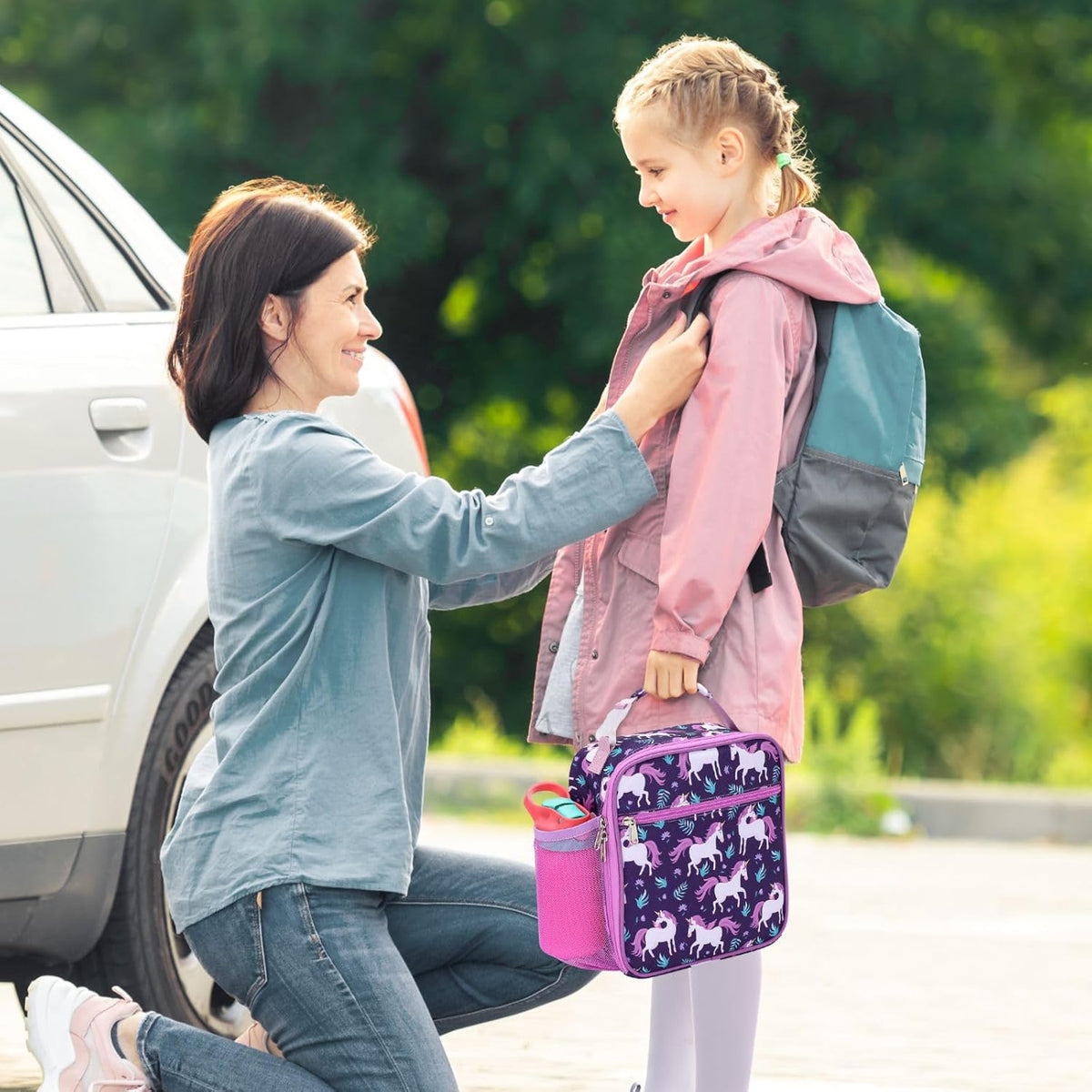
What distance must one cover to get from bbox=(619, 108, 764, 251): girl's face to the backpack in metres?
0.14

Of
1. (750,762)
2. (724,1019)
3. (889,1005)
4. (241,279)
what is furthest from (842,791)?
(241,279)

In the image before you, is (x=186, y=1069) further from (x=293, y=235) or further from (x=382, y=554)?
(x=293, y=235)

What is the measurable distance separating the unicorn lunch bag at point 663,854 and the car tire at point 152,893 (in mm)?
955

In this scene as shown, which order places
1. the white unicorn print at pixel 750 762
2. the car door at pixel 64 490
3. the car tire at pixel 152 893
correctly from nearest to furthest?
the white unicorn print at pixel 750 762
the car door at pixel 64 490
the car tire at pixel 152 893

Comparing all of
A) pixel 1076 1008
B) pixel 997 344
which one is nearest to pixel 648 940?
pixel 1076 1008

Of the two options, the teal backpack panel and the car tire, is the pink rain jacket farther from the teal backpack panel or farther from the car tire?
the car tire

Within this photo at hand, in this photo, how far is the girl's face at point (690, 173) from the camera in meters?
3.28

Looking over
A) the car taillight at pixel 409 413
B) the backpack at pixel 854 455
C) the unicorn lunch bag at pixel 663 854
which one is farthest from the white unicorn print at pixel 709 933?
the car taillight at pixel 409 413

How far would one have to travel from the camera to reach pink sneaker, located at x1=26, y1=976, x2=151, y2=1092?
301 centimetres

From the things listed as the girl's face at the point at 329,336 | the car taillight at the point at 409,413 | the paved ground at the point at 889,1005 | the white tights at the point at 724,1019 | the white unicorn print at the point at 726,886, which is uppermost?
the girl's face at the point at 329,336

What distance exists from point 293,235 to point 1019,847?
250 inches

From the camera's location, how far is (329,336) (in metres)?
3.05

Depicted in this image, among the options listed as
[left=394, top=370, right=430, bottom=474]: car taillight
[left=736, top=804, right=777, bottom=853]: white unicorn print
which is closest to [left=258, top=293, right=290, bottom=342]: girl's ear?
[left=736, top=804, right=777, bottom=853]: white unicorn print

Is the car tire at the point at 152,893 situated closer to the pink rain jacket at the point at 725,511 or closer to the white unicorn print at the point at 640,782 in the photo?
the pink rain jacket at the point at 725,511
